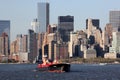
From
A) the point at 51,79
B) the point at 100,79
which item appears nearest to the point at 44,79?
the point at 51,79

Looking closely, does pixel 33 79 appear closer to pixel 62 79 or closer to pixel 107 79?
pixel 62 79

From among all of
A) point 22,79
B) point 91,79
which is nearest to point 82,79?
point 91,79

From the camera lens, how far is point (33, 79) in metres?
164

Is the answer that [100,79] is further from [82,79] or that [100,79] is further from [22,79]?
[22,79]

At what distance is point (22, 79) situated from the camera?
536 feet

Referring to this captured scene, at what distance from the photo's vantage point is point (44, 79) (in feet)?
541

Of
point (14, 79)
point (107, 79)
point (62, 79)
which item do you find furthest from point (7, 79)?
point (107, 79)

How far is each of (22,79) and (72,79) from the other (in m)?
12.3

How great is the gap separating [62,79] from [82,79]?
202 inches

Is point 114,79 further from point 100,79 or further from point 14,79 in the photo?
point 14,79

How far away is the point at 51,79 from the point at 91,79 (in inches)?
382

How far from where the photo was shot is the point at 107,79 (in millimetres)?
166125

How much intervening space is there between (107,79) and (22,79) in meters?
20.7

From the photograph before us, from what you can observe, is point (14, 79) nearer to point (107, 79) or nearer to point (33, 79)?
point (33, 79)
